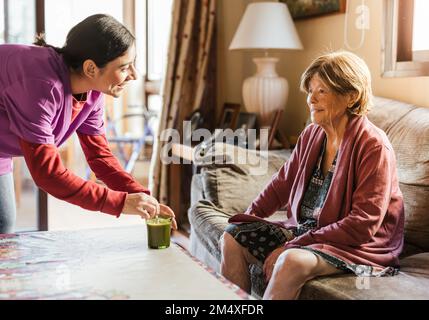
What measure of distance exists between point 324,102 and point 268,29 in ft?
4.98

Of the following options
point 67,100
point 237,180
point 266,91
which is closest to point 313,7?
point 266,91

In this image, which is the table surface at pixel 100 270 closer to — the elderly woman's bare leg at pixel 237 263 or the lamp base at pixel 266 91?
the elderly woman's bare leg at pixel 237 263

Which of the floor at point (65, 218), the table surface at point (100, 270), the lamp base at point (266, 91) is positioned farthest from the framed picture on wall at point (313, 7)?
the table surface at point (100, 270)

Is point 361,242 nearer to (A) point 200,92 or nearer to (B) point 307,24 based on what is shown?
(B) point 307,24

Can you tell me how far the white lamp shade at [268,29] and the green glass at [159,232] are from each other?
76.7 inches

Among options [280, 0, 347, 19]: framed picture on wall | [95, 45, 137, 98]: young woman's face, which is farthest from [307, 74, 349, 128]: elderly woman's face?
[280, 0, 347, 19]: framed picture on wall

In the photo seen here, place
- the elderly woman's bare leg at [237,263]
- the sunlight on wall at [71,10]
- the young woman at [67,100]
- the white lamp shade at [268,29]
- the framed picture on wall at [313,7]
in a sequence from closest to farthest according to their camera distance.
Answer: the young woman at [67,100], the elderly woman's bare leg at [237,263], the framed picture on wall at [313,7], the white lamp shade at [268,29], the sunlight on wall at [71,10]

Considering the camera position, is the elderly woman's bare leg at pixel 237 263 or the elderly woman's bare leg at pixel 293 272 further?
the elderly woman's bare leg at pixel 237 263

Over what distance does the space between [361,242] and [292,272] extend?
0.25 metres

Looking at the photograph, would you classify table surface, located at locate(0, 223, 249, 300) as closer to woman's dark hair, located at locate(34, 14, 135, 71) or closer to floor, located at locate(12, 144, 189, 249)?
woman's dark hair, located at locate(34, 14, 135, 71)

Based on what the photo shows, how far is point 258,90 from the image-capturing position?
3.45m

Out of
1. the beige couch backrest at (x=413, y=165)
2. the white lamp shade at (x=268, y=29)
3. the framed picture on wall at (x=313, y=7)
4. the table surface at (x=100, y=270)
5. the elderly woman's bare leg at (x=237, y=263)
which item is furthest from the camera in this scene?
the white lamp shade at (x=268, y=29)

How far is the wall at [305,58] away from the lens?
279 centimetres

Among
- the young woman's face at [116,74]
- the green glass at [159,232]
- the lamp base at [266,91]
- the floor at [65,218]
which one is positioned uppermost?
the young woman's face at [116,74]
